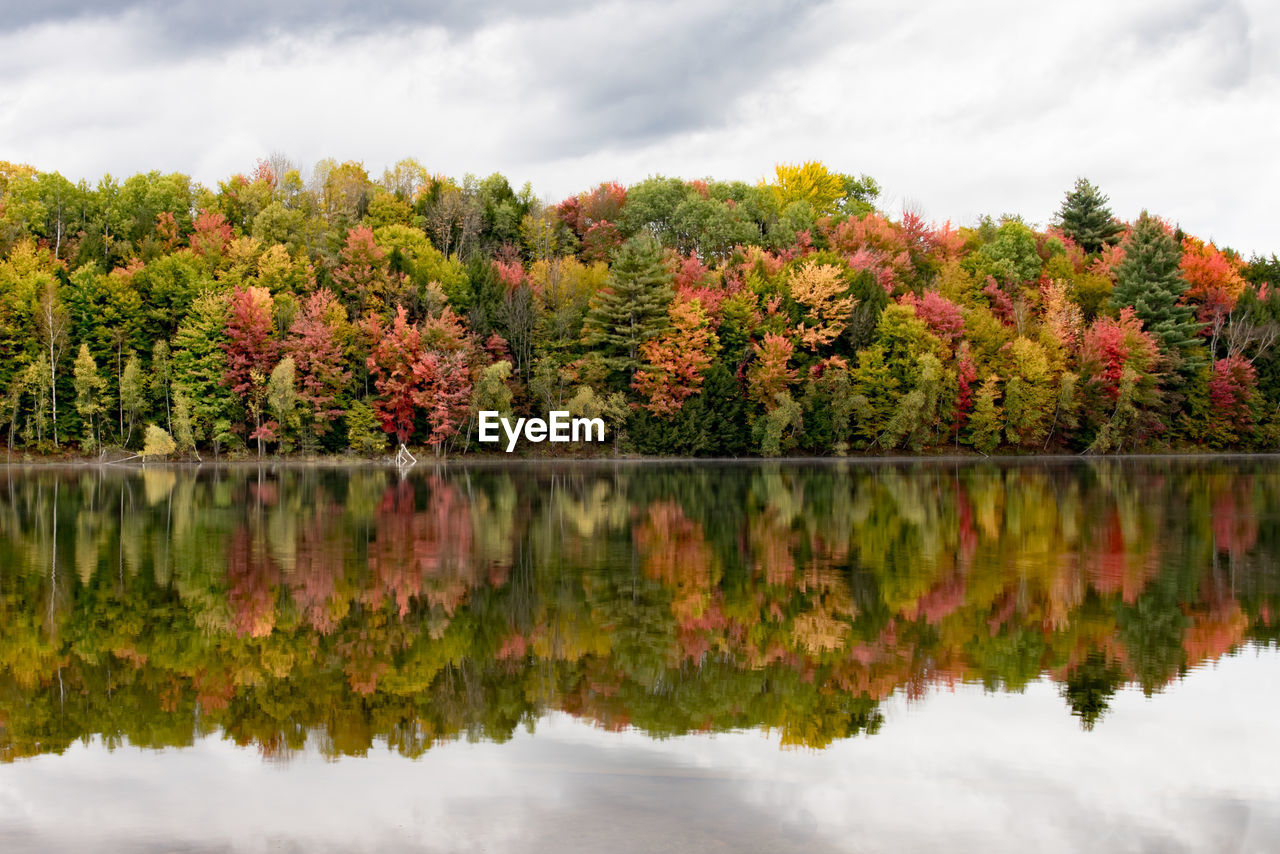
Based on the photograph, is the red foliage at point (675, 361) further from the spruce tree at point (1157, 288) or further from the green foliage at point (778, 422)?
the spruce tree at point (1157, 288)

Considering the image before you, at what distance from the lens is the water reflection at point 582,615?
9.71 metres

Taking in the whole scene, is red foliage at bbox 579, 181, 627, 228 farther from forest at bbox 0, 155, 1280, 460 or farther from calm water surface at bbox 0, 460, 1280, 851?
calm water surface at bbox 0, 460, 1280, 851

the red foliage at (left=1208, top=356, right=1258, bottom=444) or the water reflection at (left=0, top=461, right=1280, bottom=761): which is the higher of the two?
the red foliage at (left=1208, top=356, right=1258, bottom=444)

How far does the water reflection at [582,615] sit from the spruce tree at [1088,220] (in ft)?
229

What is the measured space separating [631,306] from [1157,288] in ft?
131

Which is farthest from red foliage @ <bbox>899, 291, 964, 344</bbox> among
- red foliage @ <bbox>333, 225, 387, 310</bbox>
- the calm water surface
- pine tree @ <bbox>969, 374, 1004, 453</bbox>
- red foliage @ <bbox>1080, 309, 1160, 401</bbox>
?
the calm water surface

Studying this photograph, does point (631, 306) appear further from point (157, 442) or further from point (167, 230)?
point (167, 230)

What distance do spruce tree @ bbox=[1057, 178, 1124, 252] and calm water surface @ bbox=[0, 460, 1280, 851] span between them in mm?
76812

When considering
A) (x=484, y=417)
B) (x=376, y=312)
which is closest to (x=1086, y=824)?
(x=484, y=417)

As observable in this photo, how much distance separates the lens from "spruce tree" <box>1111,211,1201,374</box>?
76688mm

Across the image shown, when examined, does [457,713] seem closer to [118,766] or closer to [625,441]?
[118,766]

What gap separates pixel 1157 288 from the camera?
77.6 metres

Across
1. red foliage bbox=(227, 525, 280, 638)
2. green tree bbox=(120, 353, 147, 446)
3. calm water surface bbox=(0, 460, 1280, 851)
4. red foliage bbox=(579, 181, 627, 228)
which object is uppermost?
red foliage bbox=(579, 181, 627, 228)

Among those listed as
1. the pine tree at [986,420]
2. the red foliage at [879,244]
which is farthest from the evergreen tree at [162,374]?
the pine tree at [986,420]
